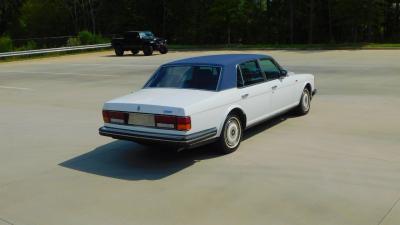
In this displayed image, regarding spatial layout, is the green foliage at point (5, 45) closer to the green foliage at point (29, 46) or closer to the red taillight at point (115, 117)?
the green foliage at point (29, 46)

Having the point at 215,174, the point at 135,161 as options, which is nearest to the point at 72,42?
the point at 135,161

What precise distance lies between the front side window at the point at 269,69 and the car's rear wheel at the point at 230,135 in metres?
1.34

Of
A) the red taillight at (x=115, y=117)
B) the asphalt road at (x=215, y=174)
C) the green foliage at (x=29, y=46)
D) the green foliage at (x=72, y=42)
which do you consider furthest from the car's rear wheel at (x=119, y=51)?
the red taillight at (x=115, y=117)

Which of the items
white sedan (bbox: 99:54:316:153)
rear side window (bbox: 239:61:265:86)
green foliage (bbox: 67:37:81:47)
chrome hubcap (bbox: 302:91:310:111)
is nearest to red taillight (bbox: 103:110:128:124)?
white sedan (bbox: 99:54:316:153)

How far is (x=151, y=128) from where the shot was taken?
691cm

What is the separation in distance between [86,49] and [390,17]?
24771 millimetres

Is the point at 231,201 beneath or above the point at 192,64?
beneath

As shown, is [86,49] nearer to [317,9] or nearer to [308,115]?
[317,9]

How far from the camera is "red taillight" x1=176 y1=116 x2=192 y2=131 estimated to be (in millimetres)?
6676

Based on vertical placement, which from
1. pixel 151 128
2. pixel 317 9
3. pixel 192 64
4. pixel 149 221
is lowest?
pixel 149 221

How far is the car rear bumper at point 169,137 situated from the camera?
6645 millimetres

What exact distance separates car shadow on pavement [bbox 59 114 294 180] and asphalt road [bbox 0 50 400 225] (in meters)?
0.02

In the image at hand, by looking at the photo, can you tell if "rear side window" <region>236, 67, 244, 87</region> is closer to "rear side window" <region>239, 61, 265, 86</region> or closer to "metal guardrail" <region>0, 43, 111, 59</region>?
"rear side window" <region>239, 61, 265, 86</region>

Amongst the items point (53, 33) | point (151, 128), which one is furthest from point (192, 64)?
point (53, 33)
